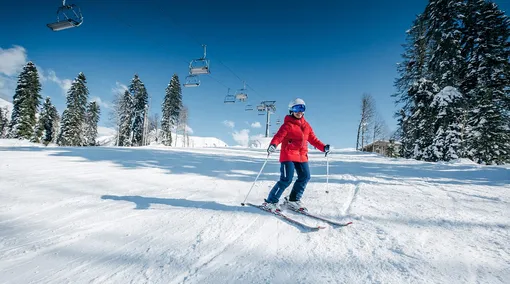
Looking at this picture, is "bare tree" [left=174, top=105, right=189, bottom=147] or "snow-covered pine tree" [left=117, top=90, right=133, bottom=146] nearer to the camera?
"snow-covered pine tree" [left=117, top=90, right=133, bottom=146]

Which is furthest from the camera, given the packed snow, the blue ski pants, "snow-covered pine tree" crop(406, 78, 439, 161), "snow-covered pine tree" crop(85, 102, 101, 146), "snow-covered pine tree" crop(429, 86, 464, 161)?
"snow-covered pine tree" crop(85, 102, 101, 146)

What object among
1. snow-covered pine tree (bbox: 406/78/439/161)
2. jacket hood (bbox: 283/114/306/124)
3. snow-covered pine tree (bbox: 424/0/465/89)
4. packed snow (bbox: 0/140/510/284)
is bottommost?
packed snow (bbox: 0/140/510/284)

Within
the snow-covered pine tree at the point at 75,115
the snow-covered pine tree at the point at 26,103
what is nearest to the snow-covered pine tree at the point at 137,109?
the snow-covered pine tree at the point at 75,115

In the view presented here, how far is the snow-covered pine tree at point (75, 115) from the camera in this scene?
37.6 m

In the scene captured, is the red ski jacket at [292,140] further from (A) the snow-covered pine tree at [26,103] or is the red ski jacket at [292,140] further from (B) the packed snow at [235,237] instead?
(A) the snow-covered pine tree at [26,103]

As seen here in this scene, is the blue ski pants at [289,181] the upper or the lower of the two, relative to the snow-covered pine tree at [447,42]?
lower

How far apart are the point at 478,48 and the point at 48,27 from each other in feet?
79.1

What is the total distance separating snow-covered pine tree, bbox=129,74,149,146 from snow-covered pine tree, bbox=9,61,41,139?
13418 mm

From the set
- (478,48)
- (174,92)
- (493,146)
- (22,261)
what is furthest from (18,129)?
(493,146)

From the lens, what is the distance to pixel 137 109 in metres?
43.8

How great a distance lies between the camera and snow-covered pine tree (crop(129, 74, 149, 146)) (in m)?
43.6

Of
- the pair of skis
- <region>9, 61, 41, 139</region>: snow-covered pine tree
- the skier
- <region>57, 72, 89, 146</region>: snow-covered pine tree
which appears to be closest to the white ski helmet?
the skier

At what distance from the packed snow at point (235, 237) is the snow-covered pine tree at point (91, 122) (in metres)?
47.5

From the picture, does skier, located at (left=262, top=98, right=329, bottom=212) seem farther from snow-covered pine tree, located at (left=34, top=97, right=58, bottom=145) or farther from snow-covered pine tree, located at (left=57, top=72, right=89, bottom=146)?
snow-covered pine tree, located at (left=34, top=97, right=58, bottom=145)
